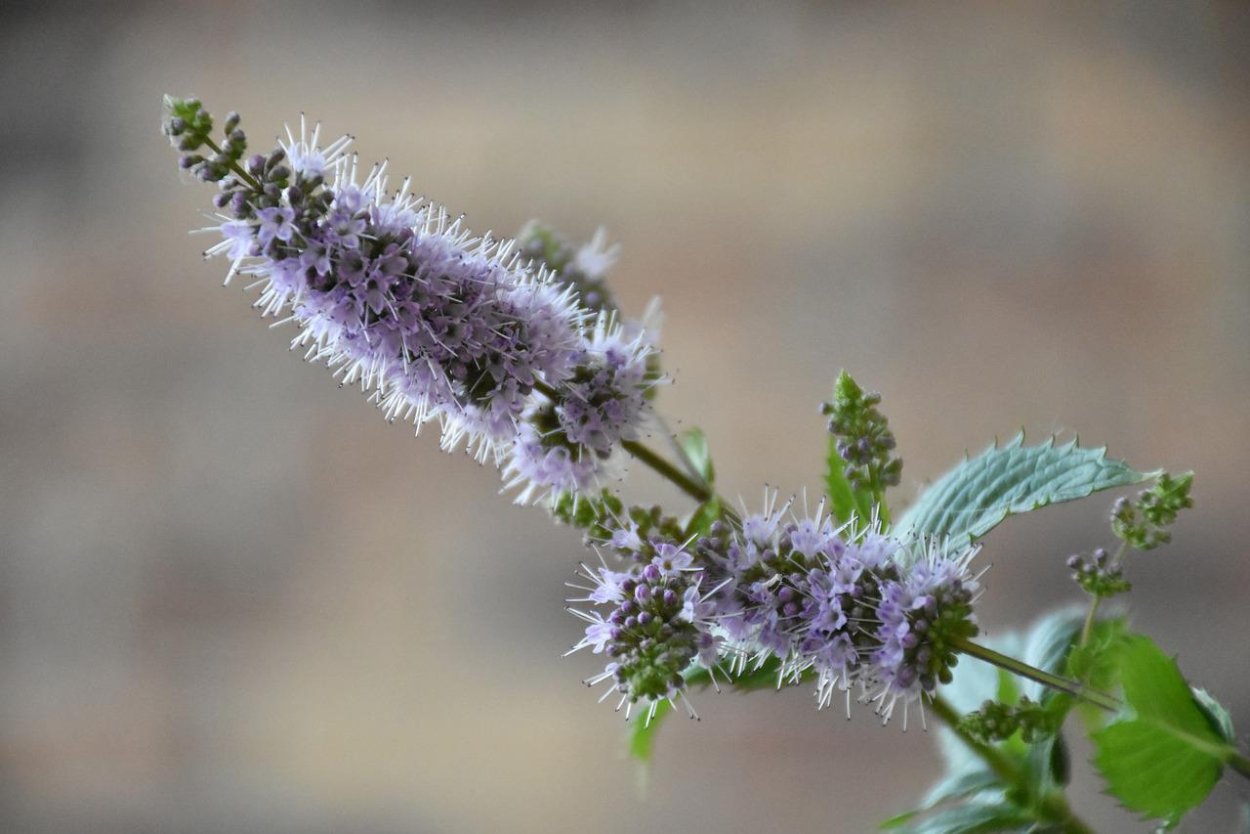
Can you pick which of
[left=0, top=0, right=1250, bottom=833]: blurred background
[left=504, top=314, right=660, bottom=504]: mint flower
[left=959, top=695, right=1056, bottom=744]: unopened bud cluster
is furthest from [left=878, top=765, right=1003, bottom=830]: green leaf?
[left=0, top=0, right=1250, bottom=833]: blurred background

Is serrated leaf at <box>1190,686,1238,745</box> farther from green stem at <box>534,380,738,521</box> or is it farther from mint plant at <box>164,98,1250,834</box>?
green stem at <box>534,380,738,521</box>

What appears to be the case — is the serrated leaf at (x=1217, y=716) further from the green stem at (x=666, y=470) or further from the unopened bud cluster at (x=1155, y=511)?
the green stem at (x=666, y=470)

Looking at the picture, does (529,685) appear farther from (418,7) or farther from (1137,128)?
(1137,128)

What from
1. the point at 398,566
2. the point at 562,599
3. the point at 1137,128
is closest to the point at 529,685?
the point at 562,599

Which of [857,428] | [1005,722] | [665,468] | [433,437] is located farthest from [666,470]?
[433,437]

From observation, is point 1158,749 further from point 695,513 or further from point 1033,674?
point 695,513
